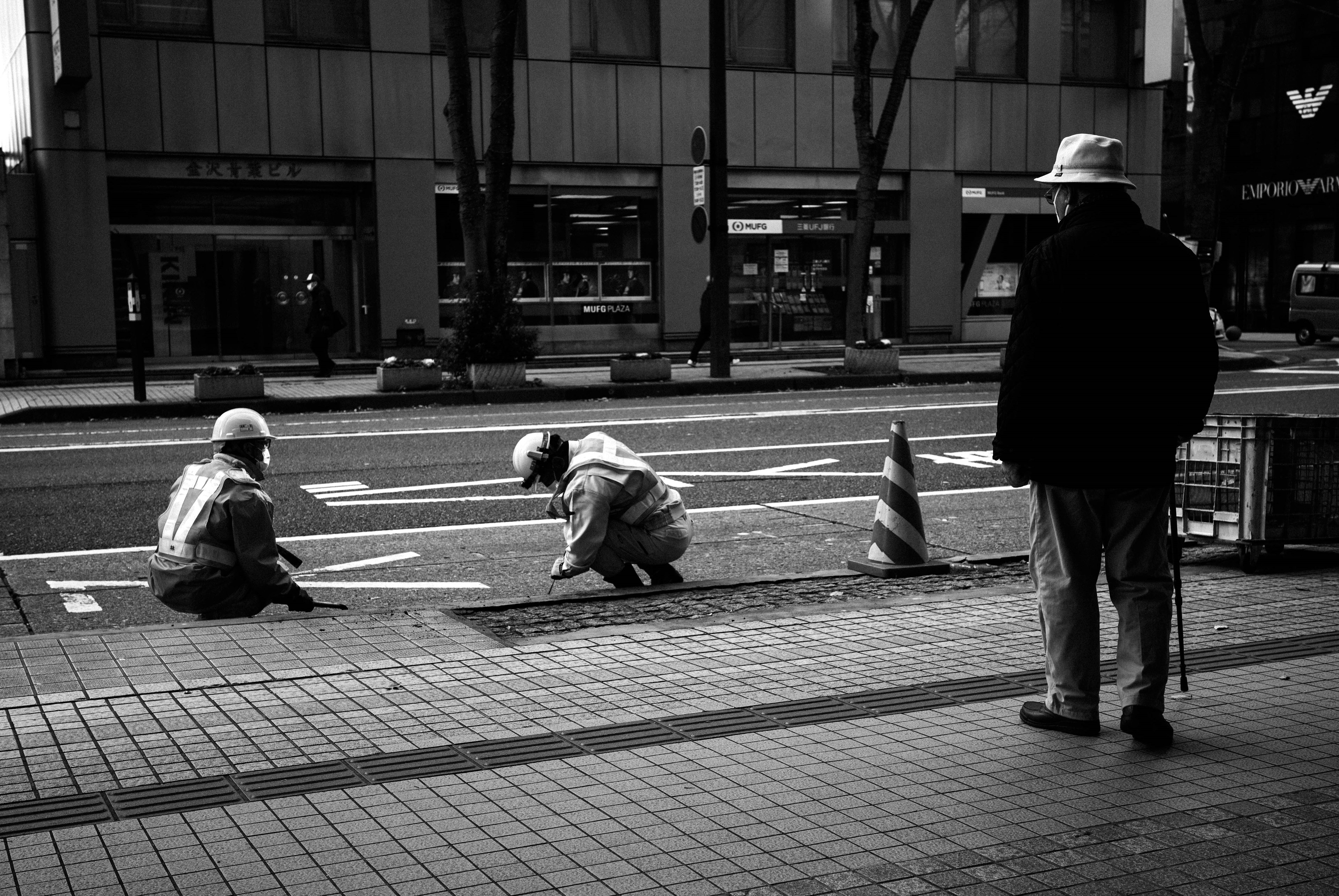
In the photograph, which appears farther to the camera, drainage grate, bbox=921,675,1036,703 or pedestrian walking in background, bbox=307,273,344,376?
pedestrian walking in background, bbox=307,273,344,376

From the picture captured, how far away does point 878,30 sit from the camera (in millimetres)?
32438

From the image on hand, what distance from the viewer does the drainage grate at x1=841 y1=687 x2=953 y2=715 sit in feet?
17.7

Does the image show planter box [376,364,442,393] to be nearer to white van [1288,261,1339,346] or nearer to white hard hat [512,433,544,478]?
white hard hat [512,433,544,478]

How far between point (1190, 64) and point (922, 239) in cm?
2596

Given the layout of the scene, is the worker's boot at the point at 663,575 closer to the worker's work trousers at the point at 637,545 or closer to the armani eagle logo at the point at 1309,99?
the worker's work trousers at the point at 637,545

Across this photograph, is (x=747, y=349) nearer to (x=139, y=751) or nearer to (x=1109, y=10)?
(x=1109, y=10)

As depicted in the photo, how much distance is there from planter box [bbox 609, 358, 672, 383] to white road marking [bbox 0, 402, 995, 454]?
4673mm

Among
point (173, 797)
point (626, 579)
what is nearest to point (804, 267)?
point (626, 579)

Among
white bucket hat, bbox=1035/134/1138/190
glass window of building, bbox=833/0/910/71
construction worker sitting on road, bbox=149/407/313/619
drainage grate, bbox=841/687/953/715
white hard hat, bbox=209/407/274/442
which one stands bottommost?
drainage grate, bbox=841/687/953/715

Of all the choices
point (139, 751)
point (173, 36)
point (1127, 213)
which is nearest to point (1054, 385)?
point (1127, 213)

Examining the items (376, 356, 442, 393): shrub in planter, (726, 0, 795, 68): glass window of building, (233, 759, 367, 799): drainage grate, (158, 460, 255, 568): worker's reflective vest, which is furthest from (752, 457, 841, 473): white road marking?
(726, 0, 795, 68): glass window of building

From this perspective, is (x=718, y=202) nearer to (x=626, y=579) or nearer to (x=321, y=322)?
(x=321, y=322)

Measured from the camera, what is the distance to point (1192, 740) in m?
4.89

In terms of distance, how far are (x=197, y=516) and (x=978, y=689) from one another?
367cm
